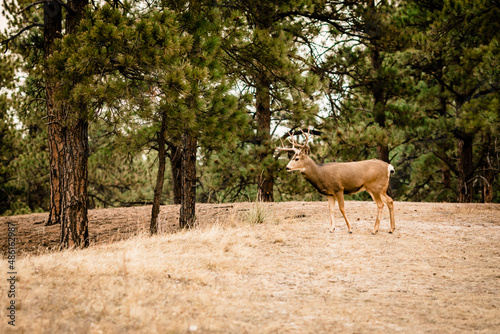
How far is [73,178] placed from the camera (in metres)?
8.33

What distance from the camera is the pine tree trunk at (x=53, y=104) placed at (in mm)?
9417

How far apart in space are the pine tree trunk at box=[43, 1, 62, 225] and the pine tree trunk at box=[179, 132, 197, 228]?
8.70ft

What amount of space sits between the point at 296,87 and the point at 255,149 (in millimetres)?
3709

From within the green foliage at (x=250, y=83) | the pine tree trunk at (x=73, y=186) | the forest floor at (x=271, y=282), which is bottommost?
the forest floor at (x=271, y=282)

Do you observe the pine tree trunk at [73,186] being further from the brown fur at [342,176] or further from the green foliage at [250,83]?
the brown fur at [342,176]

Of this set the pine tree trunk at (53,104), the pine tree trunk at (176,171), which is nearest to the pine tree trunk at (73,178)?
the pine tree trunk at (53,104)

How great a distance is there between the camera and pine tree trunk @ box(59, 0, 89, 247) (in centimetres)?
834

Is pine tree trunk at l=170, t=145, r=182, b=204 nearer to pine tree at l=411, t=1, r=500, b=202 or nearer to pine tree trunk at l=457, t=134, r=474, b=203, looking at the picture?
pine tree at l=411, t=1, r=500, b=202

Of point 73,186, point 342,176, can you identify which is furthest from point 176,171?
point 342,176

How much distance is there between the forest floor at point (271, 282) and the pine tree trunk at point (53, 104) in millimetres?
2137

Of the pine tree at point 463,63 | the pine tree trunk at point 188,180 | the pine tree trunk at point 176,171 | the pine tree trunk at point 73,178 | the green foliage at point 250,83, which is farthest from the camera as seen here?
the pine tree trunk at point 176,171

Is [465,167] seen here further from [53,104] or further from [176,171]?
[53,104]

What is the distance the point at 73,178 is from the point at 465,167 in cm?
1504

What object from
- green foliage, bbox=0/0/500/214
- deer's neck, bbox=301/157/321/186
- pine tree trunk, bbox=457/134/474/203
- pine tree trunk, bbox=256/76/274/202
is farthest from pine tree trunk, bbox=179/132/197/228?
pine tree trunk, bbox=457/134/474/203
